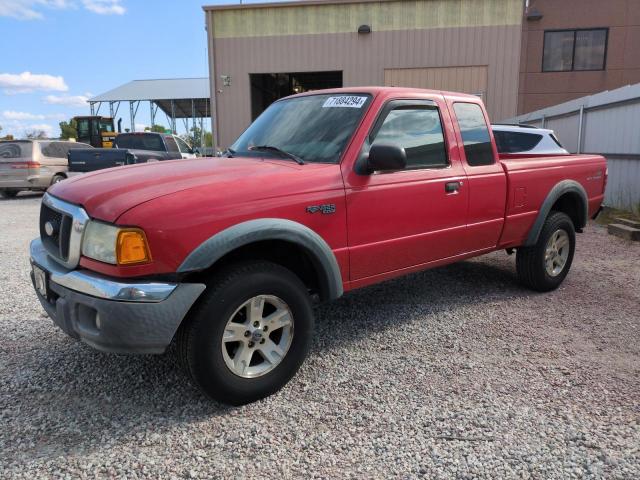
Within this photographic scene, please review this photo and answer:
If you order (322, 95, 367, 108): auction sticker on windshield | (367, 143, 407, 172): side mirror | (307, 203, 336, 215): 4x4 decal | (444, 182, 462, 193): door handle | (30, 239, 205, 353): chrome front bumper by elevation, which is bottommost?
(30, 239, 205, 353): chrome front bumper

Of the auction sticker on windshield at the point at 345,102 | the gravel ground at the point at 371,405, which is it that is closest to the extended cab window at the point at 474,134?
the auction sticker on windshield at the point at 345,102

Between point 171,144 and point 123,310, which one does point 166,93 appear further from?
point 123,310

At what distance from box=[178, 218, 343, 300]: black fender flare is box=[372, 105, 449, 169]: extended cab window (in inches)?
36.5

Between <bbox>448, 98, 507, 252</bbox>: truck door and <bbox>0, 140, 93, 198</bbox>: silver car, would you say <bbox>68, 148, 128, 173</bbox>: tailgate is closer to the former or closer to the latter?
<bbox>0, 140, 93, 198</bbox>: silver car

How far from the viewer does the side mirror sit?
3.19 m

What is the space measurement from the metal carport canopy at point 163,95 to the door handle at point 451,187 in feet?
101

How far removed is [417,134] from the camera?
3.88 metres

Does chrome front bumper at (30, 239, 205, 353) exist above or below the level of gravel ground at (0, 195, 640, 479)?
above

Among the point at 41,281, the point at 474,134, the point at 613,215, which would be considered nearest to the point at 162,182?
the point at 41,281

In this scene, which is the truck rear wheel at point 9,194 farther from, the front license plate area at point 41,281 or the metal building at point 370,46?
the front license plate area at point 41,281

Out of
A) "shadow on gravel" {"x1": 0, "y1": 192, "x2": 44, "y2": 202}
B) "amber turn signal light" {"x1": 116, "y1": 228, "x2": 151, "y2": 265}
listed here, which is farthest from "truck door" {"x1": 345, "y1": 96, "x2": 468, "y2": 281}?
"shadow on gravel" {"x1": 0, "y1": 192, "x2": 44, "y2": 202}

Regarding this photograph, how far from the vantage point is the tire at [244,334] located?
2.71m

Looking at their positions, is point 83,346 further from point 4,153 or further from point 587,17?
point 587,17

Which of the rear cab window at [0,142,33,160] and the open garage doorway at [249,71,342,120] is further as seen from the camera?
the open garage doorway at [249,71,342,120]
